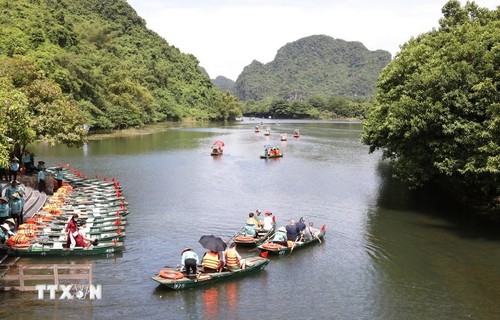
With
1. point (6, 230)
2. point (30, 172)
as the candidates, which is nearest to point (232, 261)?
point (6, 230)

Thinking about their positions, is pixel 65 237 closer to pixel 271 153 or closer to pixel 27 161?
pixel 27 161

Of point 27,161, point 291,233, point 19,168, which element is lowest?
point 291,233

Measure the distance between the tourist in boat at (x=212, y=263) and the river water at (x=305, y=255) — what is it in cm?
72

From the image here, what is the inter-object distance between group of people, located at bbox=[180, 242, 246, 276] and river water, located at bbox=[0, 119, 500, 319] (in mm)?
758

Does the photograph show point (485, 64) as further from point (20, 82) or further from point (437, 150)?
point (20, 82)

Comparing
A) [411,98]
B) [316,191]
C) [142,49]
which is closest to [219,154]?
[316,191]

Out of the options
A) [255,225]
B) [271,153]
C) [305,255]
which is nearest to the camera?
[305,255]

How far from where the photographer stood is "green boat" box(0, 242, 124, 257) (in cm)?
2233

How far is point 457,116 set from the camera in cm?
3042

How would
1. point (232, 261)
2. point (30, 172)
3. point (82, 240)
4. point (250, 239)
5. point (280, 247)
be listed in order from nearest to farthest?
1. point (232, 261)
2. point (82, 240)
3. point (280, 247)
4. point (250, 239)
5. point (30, 172)

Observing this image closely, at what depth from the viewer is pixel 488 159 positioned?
2666 cm

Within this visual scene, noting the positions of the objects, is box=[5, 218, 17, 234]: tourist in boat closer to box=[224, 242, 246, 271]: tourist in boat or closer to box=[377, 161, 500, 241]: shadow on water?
box=[224, 242, 246, 271]: tourist in boat

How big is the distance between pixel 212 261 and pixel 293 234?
257 inches

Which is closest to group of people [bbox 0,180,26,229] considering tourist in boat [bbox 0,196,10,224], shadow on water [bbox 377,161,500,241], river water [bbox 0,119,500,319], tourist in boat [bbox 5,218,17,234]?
Answer: tourist in boat [bbox 0,196,10,224]
